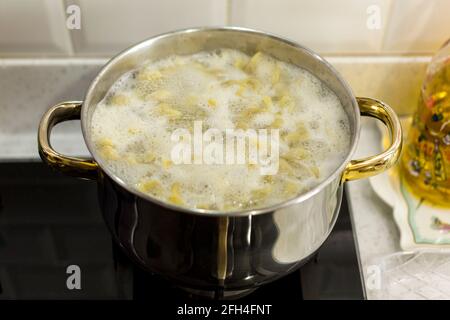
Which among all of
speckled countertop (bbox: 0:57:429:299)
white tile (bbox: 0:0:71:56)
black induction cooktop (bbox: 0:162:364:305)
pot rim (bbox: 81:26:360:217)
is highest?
white tile (bbox: 0:0:71:56)

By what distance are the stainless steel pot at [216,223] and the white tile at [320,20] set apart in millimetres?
119

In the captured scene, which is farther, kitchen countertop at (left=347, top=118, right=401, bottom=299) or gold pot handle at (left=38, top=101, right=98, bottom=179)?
kitchen countertop at (left=347, top=118, right=401, bottom=299)

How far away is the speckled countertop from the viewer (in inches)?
31.3

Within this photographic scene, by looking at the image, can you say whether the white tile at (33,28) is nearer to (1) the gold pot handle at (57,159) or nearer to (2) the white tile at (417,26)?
(1) the gold pot handle at (57,159)

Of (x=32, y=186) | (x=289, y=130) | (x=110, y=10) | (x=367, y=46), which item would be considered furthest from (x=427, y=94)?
(x=32, y=186)

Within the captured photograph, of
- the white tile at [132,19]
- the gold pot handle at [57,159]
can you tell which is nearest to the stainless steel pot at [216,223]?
the gold pot handle at [57,159]

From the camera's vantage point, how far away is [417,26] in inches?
32.0

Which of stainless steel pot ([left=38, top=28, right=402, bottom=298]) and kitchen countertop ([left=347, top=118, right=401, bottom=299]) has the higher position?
stainless steel pot ([left=38, top=28, right=402, bottom=298])

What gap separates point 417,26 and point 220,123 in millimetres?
308

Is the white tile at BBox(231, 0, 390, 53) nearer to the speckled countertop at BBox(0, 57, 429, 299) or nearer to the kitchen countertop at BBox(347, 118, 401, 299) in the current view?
the speckled countertop at BBox(0, 57, 429, 299)

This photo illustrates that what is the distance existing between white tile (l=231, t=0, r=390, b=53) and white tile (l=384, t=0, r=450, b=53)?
0.05 feet

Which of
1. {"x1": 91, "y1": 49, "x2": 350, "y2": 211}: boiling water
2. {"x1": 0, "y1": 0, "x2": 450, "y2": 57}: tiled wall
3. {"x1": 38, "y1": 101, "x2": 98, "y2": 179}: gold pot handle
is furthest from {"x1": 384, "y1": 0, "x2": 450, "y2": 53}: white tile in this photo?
{"x1": 38, "y1": 101, "x2": 98, "y2": 179}: gold pot handle

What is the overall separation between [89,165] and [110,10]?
0.82ft

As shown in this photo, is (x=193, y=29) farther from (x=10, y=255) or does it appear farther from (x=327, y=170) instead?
(x=10, y=255)
